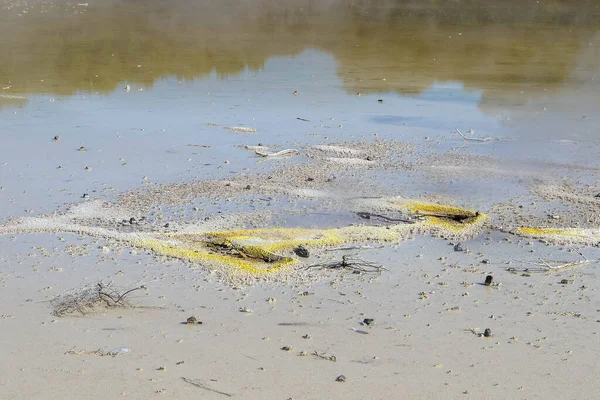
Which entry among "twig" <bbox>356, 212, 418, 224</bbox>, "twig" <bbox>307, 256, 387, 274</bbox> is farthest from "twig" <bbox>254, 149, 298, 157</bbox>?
"twig" <bbox>307, 256, 387, 274</bbox>

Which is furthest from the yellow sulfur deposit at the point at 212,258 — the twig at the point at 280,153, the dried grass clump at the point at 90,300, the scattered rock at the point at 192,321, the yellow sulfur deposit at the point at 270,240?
the twig at the point at 280,153

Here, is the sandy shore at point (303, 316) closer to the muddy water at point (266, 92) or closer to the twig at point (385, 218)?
the twig at point (385, 218)

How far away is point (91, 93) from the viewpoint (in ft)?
41.1

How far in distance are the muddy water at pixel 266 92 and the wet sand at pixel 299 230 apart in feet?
0.19

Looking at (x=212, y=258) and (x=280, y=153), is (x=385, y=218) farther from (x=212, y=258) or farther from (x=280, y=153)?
(x=280, y=153)

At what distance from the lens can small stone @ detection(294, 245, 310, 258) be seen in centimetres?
622

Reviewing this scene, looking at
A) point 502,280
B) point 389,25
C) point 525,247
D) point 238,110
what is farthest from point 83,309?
point 389,25

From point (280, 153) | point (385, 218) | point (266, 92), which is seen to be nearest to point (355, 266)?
point (385, 218)

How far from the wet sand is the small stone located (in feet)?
0.10

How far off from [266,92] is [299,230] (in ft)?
20.6

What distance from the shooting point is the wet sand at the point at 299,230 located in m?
4.66

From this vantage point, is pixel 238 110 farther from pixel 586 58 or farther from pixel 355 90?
pixel 586 58

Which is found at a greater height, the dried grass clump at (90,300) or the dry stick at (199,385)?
the dry stick at (199,385)

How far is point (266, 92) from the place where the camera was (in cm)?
1278
